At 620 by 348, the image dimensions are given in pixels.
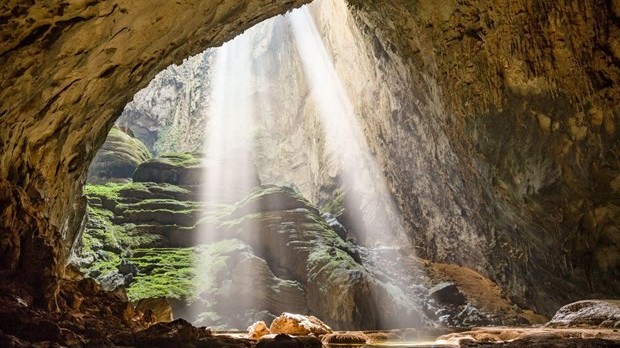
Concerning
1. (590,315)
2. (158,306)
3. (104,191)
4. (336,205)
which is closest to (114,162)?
(104,191)

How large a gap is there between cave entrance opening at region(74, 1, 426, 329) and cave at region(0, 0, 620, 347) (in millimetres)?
214

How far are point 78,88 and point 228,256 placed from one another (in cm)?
2093

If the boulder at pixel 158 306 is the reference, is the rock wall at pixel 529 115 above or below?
above

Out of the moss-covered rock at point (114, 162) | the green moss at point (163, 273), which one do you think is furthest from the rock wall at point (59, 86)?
the moss-covered rock at point (114, 162)

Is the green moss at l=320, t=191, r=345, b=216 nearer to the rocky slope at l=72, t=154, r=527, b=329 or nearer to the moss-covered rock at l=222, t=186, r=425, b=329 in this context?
the rocky slope at l=72, t=154, r=527, b=329

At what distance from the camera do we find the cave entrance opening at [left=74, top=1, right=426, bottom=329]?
2597cm

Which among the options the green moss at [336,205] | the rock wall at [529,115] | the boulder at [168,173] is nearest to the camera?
the rock wall at [529,115]

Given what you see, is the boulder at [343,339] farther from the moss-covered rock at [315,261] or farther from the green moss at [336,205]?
the green moss at [336,205]

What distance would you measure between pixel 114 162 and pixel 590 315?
147 feet

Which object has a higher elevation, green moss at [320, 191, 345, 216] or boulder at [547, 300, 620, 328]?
green moss at [320, 191, 345, 216]

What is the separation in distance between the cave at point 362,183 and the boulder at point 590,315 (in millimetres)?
64

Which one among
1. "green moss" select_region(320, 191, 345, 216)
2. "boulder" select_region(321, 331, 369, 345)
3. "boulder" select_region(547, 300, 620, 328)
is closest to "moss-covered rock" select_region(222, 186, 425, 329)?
"green moss" select_region(320, 191, 345, 216)

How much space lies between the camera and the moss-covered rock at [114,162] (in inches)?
1791

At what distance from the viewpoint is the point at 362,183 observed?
40250 mm
